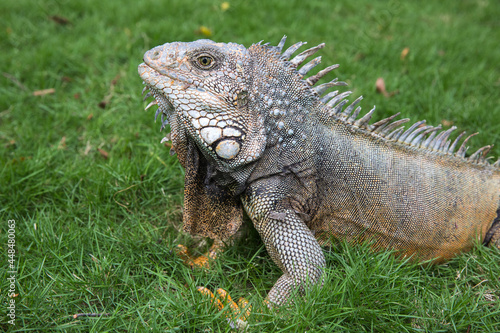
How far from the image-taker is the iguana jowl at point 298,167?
3.09m

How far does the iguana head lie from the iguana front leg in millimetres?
404

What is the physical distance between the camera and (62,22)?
693 cm

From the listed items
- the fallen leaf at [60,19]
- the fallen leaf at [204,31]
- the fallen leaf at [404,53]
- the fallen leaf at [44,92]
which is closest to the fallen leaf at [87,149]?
the fallen leaf at [44,92]

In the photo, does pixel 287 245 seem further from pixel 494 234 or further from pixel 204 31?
pixel 204 31

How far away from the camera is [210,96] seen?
305cm

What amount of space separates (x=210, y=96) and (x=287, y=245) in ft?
4.04

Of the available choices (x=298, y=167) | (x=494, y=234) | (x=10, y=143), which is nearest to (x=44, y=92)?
(x=10, y=143)

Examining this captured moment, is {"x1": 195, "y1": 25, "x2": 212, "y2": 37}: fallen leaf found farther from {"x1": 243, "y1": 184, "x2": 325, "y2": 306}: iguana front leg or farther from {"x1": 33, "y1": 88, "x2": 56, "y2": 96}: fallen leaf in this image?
{"x1": 243, "y1": 184, "x2": 325, "y2": 306}: iguana front leg

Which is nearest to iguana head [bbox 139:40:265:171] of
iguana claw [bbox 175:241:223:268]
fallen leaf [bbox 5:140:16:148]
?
iguana claw [bbox 175:241:223:268]

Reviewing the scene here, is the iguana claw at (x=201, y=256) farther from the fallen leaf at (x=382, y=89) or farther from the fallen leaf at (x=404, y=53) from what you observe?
the fallen leaf at (x=404, y=53)

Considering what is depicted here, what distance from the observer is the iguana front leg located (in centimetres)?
308

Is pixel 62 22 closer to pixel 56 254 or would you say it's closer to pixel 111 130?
pixel 111 130

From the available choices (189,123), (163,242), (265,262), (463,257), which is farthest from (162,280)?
(463,257)

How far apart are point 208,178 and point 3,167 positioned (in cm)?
238
